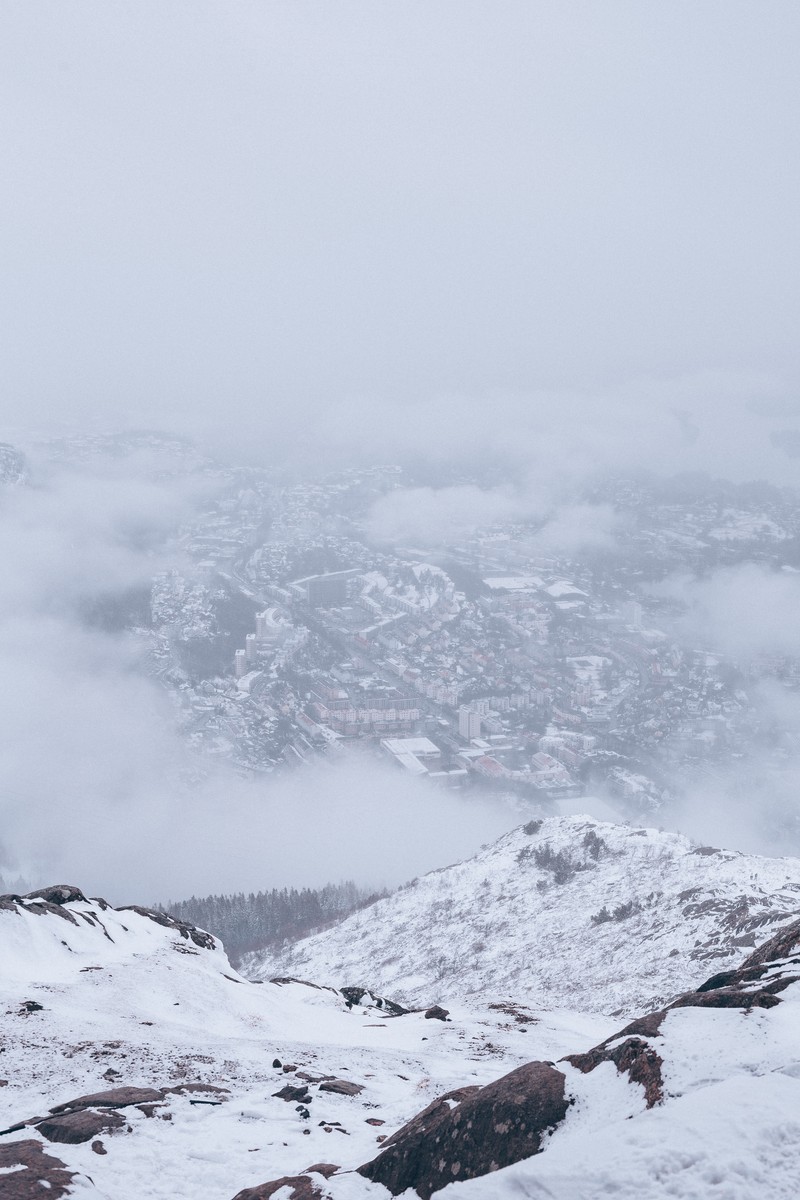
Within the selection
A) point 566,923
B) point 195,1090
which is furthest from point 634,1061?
point 566,923

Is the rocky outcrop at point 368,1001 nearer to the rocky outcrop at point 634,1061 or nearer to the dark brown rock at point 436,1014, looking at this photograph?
the dark brown rock at point 436,1014

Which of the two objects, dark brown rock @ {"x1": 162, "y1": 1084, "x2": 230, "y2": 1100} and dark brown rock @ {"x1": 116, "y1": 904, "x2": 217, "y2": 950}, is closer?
dark brown rock @ {"x1": 162, "y1": 1084, "x2": 230, "y2": 1100}

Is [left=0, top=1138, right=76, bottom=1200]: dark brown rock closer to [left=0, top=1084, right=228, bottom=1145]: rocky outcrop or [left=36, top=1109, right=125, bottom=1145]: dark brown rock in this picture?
[left=36, top=1109, right=125, bottom=1145]: dark brown rock

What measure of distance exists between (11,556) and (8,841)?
120174 millimetres

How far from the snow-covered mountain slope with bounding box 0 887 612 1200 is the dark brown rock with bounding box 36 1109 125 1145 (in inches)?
1.1

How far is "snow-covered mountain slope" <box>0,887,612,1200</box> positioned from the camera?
1005 cm

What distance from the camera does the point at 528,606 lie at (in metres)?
160

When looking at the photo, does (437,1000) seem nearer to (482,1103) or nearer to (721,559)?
(482,1103)

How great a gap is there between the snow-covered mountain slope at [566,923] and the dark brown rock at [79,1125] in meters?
20.5

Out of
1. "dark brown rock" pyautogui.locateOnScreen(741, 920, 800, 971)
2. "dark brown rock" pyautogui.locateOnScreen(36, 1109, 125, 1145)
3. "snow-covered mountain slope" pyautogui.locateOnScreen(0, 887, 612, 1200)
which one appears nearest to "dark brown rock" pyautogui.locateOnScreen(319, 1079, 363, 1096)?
"snow-covered mountain slope" pyautogui.locateOnScreen(0, 887, 612, 1200)

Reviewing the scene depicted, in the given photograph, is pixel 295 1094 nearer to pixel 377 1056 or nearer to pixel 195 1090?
pixel 195 1090

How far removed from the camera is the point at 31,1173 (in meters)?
8.73

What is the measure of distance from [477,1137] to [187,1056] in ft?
31.1

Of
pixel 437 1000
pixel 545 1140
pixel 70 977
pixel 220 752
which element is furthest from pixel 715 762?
pixel 545 1140
